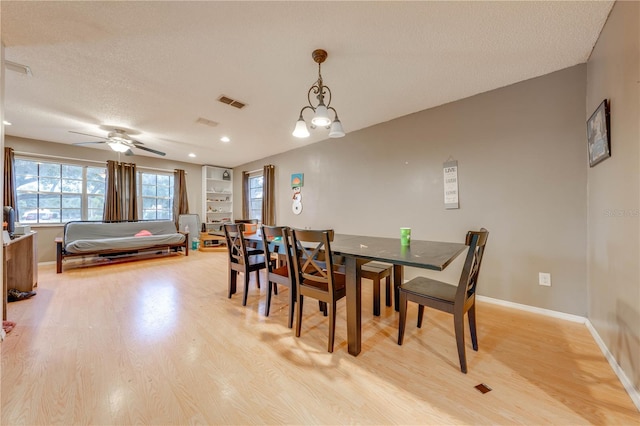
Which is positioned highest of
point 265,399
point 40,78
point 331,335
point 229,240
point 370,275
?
point 40,78

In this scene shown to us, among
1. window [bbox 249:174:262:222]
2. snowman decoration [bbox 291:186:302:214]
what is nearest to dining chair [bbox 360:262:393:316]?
snowman decoration [bbox 291:186:302:214]

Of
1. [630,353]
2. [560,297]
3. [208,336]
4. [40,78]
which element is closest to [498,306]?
[560,297]

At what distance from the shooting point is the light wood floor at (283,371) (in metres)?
1.22

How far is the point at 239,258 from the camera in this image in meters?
2.68

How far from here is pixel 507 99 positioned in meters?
2.51

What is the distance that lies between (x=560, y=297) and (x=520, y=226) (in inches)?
27.8

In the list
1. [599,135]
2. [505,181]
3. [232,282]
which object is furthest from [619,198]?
[232,282]

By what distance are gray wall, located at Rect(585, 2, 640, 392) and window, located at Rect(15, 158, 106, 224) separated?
24.6 feet

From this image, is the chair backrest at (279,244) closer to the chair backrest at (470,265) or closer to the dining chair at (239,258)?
the dining chair at (239,258)

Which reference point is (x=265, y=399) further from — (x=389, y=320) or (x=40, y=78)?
(x=40, y=78)

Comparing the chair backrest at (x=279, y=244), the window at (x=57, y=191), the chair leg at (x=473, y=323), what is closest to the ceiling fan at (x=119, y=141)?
the window at (x=57, y=191)

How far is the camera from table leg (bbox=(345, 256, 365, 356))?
1.70 meters

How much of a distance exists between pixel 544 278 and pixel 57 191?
7.80m

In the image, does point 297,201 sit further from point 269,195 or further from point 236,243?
point 236,243
